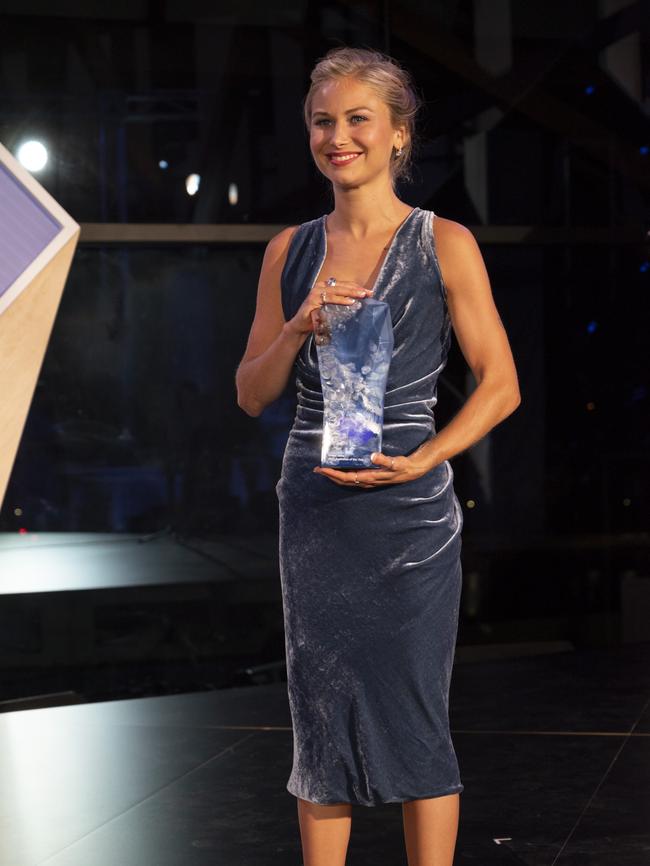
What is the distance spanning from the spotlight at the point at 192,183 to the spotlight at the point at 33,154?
1.85ft

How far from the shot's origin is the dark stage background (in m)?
5.27

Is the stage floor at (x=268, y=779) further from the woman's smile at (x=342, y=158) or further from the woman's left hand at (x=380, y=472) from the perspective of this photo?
the woman's smile at (x=342, y=158)

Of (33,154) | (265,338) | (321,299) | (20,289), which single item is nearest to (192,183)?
(33,154)

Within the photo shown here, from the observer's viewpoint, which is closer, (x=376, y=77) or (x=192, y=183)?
(x=376, y=77)

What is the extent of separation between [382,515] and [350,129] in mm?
599

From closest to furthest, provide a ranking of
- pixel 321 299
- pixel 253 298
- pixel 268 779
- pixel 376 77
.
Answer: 1. pixel 321 299
2. pixel 376 77
3. pixel 268 779
4. pixel 253 298

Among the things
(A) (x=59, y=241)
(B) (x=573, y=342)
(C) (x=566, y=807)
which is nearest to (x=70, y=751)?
(C) (x=566, y=807)

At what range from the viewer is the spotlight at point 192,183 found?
5.36m

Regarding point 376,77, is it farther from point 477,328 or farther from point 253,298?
point 253,298

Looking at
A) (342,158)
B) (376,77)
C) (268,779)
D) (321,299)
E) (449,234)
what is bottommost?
(268,779)

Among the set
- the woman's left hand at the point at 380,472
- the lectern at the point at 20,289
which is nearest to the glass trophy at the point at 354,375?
the woman's left hand at the point at 380,472

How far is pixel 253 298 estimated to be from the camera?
18.1 feet

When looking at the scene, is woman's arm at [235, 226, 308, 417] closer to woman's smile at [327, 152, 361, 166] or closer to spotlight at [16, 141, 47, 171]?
woman's smile at [327, 152, 361, 166]

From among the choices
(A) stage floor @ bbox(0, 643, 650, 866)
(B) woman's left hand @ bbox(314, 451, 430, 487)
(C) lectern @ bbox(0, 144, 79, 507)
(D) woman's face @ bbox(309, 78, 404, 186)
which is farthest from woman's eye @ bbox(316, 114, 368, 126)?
(A) stage floor @ bbox(0, 643, 650, 866)
